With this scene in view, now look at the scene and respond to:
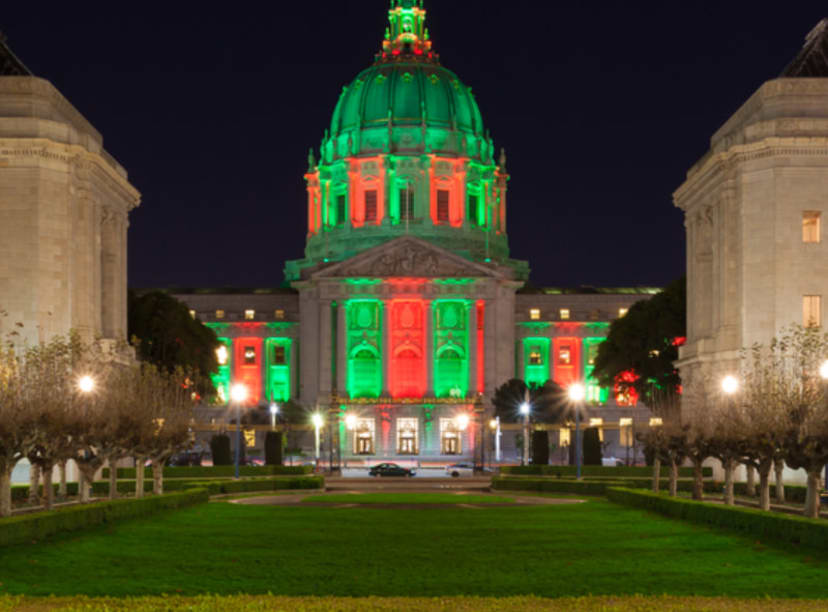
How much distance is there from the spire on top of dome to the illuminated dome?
309 mm

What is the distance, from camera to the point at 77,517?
37250 mm

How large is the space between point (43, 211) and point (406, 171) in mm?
112464

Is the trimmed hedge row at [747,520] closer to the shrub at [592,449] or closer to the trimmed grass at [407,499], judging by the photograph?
the trimmed grass at [407,499]

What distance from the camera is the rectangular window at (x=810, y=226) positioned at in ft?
232

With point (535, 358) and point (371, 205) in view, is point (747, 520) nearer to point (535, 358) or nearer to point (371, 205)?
point (535, 358)

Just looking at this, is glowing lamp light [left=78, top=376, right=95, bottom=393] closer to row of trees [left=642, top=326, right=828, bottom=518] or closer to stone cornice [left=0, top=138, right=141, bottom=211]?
stone cornice [left=0, top=138, right=141, bottom=211]

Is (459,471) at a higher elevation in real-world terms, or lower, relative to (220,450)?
lower

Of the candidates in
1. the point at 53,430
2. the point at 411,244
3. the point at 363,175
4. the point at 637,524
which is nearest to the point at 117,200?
the point at 53,430

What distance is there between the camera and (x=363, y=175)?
180500 millimetres

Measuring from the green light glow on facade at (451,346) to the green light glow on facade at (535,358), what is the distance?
9.98 m

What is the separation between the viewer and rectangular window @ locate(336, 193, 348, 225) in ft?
598

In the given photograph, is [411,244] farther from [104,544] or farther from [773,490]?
[104,544]

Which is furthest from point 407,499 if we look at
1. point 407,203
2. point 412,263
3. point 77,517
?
point 407,203

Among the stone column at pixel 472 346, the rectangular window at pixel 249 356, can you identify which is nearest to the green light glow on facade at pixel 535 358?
the stone column at pixel 472 346
